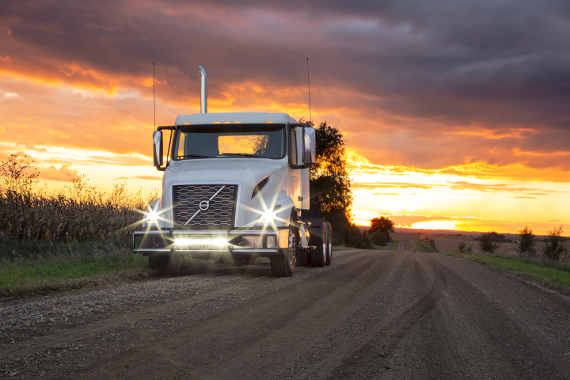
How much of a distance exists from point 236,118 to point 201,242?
3.19m

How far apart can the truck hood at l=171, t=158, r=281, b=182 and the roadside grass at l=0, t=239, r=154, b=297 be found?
8.74 feet

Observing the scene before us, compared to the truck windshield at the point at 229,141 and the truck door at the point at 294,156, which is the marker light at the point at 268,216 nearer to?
the truck door at the point at 294,156

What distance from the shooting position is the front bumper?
961 cm

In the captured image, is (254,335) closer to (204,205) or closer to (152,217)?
(204,205)

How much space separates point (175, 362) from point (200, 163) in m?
6.72

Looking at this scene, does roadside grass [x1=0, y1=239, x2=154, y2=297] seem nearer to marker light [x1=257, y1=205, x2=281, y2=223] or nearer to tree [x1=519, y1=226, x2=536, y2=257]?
marker light [x1=257, y1=205, x2=281, y2=223]

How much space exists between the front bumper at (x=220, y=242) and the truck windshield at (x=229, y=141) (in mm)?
2061

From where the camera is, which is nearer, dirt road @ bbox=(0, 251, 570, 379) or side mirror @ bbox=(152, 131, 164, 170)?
dirt road @ bbox=(0, 251, 570, 379)

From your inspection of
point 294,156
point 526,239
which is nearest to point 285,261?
point 294,156

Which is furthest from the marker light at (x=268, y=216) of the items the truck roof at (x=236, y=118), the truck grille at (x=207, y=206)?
the truck roof at (x=236, y=118)

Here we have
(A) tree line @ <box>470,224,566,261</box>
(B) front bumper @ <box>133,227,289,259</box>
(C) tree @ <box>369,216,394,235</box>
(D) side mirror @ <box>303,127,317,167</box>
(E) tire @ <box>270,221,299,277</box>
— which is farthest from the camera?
(C) tree @ <box>369,216,394,235</box>

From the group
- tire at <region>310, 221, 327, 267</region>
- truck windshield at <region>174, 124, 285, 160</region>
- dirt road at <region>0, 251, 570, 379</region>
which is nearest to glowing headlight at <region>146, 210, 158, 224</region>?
truck windshield at <region>174, 124, 285, 160</region>

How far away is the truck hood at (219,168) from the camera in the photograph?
9.98 meters

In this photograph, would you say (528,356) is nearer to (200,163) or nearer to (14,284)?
(200,163)
